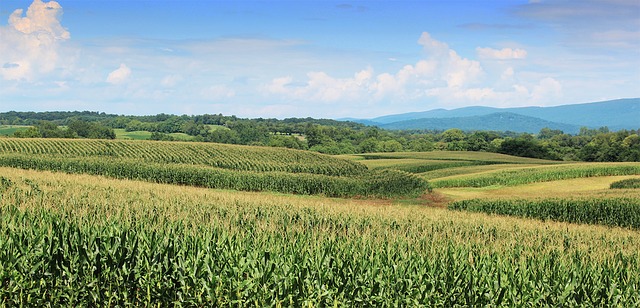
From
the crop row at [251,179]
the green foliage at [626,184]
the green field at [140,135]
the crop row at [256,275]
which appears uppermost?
the green field at [140,135]

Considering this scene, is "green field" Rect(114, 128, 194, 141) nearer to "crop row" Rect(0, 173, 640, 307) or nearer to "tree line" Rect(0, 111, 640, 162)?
"tree line" Rect(0, 111, 640, 162)

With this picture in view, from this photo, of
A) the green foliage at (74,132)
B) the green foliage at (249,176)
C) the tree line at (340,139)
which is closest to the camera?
the green foliage at (249,176)

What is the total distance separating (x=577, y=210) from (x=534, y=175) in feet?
90.7

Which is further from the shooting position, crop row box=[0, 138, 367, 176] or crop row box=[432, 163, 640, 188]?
crop row box=[432, 163, 640, 188]

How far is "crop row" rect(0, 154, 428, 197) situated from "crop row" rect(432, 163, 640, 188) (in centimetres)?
1577

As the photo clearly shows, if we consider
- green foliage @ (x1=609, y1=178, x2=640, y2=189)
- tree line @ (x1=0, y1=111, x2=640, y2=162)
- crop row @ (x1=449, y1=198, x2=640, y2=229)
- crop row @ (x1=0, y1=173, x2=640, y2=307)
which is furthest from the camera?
tree line @ (x1=0, y1=111, x2=640, y2=162)

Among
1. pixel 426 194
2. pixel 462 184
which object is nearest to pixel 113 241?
pixel 426 194

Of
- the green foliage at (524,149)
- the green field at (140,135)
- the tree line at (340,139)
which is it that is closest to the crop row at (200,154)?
the tree line at (340,139)

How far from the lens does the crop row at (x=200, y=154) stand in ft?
187

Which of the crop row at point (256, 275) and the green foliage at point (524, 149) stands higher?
the crop row at point (256, 275)

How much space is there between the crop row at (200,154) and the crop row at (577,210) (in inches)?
880

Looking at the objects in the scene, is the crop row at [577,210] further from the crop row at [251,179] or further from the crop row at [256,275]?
the crop row at [256,275]

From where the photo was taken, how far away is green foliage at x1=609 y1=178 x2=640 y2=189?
49994mm

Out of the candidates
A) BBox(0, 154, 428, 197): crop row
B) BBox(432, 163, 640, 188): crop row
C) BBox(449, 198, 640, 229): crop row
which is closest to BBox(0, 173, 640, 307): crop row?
BBox(449, 198, 640, 229): crop row
